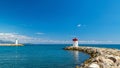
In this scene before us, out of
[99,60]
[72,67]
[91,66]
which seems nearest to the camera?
[91,66]

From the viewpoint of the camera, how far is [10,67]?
28.9m

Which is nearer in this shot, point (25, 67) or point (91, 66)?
point (91, 66)

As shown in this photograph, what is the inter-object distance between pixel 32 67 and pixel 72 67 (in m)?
5.51

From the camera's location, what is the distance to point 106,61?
24.0m

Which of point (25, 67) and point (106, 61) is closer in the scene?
point (106, 61)

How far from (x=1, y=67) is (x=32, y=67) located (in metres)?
4.29

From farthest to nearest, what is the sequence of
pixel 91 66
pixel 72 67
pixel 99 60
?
pixel 72 67 < pixel 99 60 < pixel 91 66

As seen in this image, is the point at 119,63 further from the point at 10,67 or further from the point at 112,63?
the point at 10,67

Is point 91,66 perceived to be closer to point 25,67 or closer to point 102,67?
point 102,67

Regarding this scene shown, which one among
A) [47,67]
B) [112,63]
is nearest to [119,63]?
[112,63]

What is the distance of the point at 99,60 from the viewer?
24.8 m

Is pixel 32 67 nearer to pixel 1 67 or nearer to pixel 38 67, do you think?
pixel 38 67

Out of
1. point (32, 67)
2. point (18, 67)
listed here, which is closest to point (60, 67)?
point (32, 67)

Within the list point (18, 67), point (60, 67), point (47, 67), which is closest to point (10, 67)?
point (18, 67)
